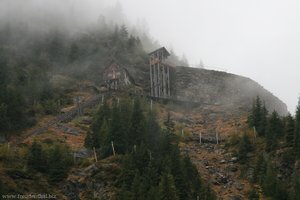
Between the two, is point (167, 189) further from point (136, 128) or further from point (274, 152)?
point (274, 152)

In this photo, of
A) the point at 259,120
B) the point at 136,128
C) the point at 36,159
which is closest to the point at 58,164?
the point at 36,159

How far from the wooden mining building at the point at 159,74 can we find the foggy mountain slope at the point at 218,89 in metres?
2.03

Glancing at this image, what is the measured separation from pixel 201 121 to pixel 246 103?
16.3m

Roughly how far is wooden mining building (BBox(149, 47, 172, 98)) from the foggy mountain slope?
2.03m

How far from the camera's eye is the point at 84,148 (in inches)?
2980

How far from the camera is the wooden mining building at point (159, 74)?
117 m

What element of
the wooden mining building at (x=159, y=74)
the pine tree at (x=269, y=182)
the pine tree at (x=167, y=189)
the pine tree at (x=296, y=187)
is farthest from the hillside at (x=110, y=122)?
the pine tree at (x=296, y=187)

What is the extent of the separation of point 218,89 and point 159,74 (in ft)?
39.7

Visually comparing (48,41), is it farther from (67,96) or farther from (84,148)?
(84,148)

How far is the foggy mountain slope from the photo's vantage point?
115 m

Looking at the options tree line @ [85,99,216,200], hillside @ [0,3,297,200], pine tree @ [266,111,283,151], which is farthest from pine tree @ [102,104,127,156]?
pine tree @ [266,111,283,151]

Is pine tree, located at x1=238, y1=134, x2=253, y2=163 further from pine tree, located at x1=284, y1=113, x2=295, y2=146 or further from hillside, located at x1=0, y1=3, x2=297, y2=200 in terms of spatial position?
pine tree, located at x1=284, y1=113, x2=295, y2=146

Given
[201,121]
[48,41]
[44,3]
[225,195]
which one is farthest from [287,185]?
[44,3]

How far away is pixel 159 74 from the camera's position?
119500 mm
